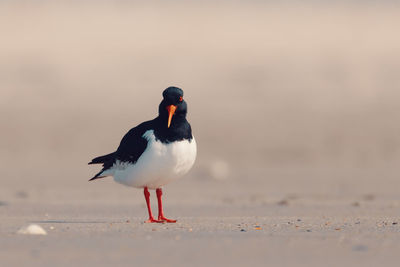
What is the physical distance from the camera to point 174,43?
40188 mm

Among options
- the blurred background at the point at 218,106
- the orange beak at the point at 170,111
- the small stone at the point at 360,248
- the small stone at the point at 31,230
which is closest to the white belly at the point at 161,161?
the orange beak at the point at 170,111

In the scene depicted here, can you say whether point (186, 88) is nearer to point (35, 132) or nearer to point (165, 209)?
point (35, 132)

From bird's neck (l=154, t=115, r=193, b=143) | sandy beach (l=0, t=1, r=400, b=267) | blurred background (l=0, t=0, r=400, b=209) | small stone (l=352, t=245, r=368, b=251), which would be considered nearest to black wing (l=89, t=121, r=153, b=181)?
bird's neck (l=154, t=115, r=193, b=143)

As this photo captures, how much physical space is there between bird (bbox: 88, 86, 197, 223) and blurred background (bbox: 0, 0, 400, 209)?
8.17 feet

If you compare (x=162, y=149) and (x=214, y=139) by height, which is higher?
(x=214, y=139)

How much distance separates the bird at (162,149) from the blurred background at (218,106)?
8.17ft

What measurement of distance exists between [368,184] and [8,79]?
49.2 ft

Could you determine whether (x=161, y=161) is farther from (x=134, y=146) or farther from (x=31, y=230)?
(x=31, y=230)

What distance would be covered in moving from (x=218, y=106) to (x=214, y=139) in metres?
3.54

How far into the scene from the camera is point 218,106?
23547mm

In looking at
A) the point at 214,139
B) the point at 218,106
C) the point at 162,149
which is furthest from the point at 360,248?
the point at 218,106

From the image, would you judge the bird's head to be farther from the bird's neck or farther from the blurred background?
the blurred background

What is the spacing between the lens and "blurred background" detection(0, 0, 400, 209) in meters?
14.6

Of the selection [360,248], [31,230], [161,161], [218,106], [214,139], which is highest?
[218,106]
